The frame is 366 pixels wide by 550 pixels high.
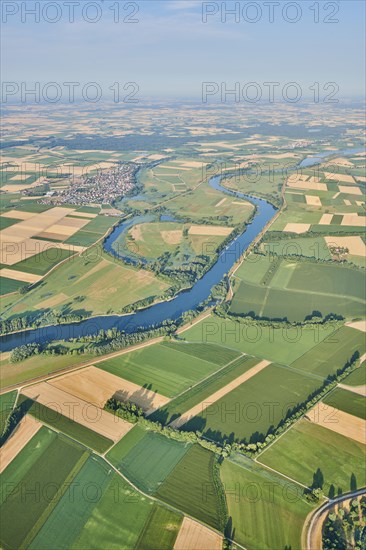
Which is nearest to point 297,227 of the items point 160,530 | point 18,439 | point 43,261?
point 43,261

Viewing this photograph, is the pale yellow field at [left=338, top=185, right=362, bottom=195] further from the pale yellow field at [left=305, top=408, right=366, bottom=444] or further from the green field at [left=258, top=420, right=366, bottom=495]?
the green field at [left=258, top=420, right=366, bottom=495]

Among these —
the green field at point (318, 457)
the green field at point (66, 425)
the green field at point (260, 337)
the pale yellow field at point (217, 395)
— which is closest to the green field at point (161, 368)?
the pale yellow field at point (217, 395)

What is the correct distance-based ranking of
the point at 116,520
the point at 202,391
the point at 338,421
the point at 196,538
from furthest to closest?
the point at 202,391
the point at 338,421
the point at 116,520
the point at 196,538

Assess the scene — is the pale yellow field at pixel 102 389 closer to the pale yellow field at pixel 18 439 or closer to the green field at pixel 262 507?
the pale yellow field at pixel 18 439

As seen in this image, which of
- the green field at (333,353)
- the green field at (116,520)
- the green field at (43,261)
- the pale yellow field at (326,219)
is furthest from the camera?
the pale yellow field at (326,219)

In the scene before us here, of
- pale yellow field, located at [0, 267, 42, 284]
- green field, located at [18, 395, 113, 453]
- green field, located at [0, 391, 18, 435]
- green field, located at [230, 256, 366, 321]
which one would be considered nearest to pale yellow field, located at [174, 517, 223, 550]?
green field, located at [18, 395, 113, 453]

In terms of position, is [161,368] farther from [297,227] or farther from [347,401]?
[297,227]
